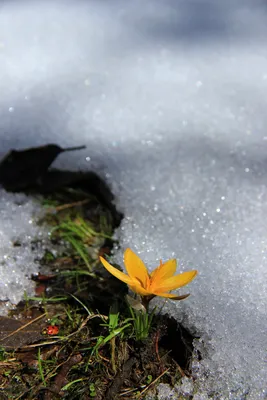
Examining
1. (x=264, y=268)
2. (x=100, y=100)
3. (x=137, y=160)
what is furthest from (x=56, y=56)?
(x=264, y=268)

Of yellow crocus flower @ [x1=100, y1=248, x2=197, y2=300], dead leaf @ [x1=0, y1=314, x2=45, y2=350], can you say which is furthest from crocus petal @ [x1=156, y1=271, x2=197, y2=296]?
dead leaf @ [x1=0, y1=314, x2=45, y2=350]

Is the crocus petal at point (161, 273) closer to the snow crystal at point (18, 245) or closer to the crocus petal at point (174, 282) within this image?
the crocus petal at point (174, 282)

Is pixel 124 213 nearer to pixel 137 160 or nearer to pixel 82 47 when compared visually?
pixel 137 160

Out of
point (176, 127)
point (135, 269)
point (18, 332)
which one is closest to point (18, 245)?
point (18, 332)

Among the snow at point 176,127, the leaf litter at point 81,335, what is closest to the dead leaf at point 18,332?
the leaf litter at point 81,335

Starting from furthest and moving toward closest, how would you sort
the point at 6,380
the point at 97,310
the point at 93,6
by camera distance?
the point at 93,6 < the point at 97,310 < the point at 6,380

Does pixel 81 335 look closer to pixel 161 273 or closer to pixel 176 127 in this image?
pixel 161 273
